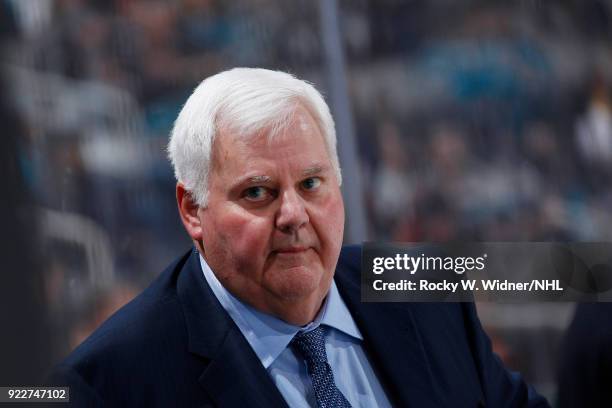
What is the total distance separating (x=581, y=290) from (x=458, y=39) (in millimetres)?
641

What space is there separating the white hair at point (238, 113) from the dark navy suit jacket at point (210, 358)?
20cm

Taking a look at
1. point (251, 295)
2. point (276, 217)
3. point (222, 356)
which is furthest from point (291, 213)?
point (222, 356)

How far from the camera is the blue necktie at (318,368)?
1.47 meters

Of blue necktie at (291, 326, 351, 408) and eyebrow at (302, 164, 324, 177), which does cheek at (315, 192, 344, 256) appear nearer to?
eyebrow at (302, 164, 324, 177)

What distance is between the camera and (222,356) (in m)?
1.44

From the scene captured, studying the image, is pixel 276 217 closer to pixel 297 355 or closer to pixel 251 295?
pixel 251 295

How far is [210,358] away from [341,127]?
644 mm

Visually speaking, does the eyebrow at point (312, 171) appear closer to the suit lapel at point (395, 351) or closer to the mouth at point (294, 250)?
the mouth at point (294, 250)

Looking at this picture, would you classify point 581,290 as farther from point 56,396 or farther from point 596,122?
point 56,396

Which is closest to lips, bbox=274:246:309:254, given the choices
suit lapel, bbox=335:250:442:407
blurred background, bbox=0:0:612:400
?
suit lapel, bbox=335:250:442:407

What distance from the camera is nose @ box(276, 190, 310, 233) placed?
144 centimetres

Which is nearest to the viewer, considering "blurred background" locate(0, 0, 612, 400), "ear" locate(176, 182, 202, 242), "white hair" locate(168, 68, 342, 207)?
"white hair" locate(168, 68, 342, 207)

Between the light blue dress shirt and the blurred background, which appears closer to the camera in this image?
the light blue dress shirt

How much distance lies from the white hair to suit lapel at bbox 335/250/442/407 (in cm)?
32
